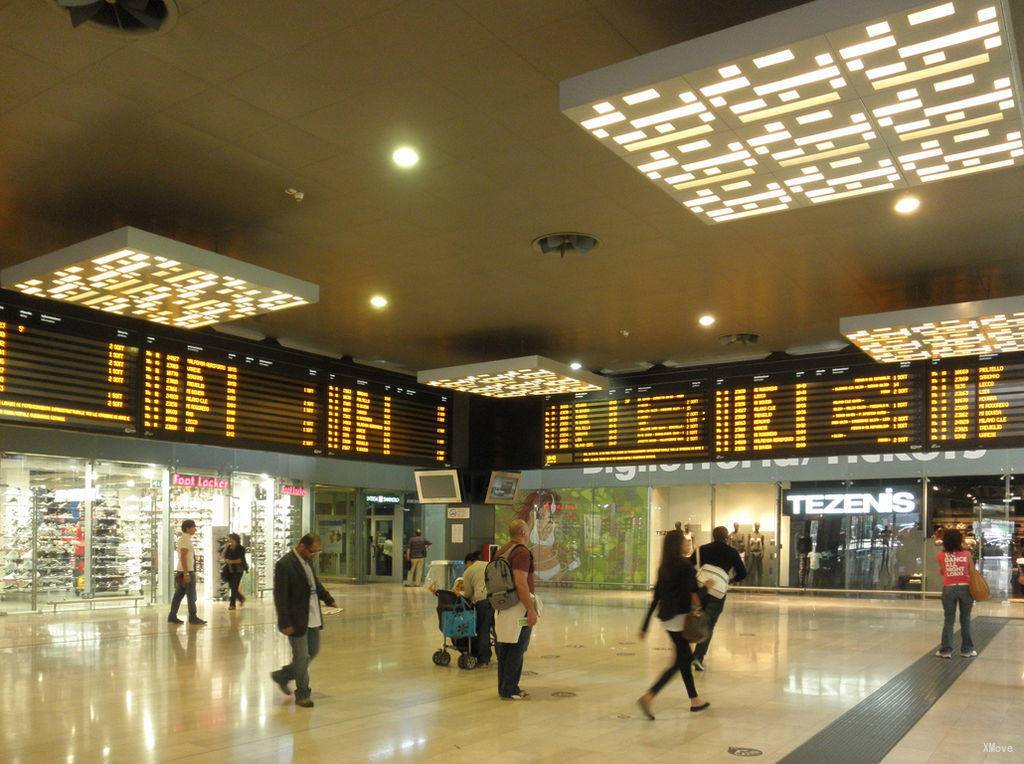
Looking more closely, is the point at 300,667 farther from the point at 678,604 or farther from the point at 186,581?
the point at 186,581

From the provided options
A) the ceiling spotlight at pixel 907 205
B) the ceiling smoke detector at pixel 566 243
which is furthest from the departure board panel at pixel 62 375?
the ceiling spotlight at pixel 907 205

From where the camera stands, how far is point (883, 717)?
7.08 m

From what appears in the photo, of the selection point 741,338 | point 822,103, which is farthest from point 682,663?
point 741,338

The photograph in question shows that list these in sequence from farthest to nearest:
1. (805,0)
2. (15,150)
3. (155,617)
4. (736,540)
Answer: (736,540) → (155,617) → (15,150) → (805,0)

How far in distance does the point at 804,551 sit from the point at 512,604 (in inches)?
553

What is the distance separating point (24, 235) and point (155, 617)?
20.5 ft

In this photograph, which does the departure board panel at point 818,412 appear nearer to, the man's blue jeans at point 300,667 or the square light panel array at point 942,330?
the square light panel array at point 942,330

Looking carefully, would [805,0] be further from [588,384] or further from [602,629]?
[588,384]

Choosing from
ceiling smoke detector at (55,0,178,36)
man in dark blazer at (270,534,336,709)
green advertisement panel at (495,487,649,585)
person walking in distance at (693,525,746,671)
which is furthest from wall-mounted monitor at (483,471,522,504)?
ceiling smoke detector at (55,0,178,36)

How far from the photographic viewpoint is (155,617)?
47.3 ft

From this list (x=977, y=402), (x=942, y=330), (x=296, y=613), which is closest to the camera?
(x=296, y=613)

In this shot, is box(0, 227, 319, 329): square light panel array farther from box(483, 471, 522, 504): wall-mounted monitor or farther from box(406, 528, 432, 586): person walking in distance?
box(406, 528, 432, 586): person walking in distance

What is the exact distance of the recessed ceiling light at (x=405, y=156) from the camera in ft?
27.3

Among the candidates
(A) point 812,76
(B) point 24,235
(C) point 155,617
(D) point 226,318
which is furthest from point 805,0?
(C) point 155,617
